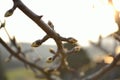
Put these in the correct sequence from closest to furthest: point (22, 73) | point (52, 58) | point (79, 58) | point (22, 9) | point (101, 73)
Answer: point (22, 9), point (52, 58), point (101, 73), point (79, 58), point (22, 73)

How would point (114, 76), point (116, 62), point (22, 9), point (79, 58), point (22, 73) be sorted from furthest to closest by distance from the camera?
1. point (22, 73)
2. point (79, 58)
3. point (114, 76)
4. point (116, 62)
5. point (22, 9)

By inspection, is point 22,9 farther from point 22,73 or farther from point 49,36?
point 22,73

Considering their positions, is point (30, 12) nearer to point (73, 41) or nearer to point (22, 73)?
point (73, 41)

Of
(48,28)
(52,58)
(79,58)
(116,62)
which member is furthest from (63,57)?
(79,58)

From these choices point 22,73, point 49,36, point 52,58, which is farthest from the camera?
point 22,73

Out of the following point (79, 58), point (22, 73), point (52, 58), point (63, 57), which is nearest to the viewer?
point (52, 58)

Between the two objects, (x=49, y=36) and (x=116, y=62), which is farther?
(x=116, y=62)

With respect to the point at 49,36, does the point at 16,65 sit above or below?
above

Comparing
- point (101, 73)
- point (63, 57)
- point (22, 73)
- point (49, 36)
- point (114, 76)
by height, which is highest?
point (22, 73)

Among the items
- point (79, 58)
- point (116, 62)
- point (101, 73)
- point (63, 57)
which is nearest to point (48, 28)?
point (63, 57)
